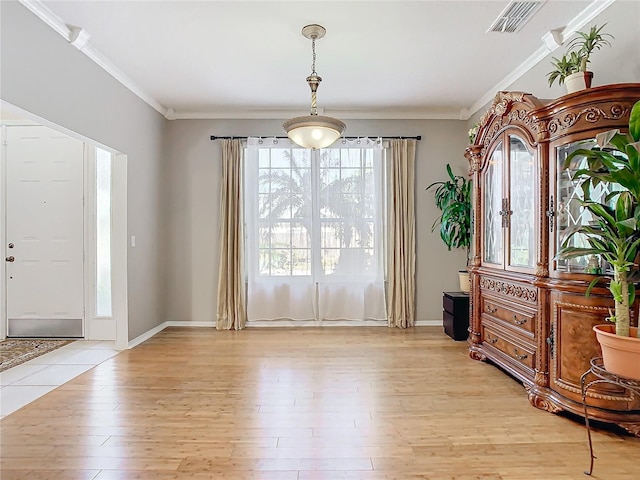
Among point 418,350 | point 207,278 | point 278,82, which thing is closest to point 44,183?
point 207,278

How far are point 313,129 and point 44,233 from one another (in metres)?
3.65

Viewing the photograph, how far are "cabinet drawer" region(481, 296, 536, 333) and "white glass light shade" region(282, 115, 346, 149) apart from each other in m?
2.03

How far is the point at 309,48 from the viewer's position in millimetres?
3400

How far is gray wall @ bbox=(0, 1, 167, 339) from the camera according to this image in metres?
2.61

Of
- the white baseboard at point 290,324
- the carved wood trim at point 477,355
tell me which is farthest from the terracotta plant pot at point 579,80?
the white baseboard at point 290,324

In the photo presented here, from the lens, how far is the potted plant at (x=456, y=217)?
4770 millimetres

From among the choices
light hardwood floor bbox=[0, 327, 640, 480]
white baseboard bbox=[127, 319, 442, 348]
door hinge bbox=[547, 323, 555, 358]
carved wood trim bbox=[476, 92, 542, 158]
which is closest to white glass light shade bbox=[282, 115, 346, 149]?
carved wood trim bbox=[476, 92, 542, 158]

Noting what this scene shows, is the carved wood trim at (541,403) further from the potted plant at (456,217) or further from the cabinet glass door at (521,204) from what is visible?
the potted plant at (456,217)

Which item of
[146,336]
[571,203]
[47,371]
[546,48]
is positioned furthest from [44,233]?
[546,48]

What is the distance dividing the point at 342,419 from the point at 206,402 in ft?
3.35

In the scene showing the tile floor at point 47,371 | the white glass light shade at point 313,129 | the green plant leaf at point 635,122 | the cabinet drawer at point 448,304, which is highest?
the white glass light shade at point 313,129

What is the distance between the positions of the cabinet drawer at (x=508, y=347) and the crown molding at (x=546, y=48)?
248 cm

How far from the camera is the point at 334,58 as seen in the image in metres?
3.60

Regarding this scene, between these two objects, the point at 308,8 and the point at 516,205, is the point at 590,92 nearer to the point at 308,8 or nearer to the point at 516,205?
the point at 516,205
